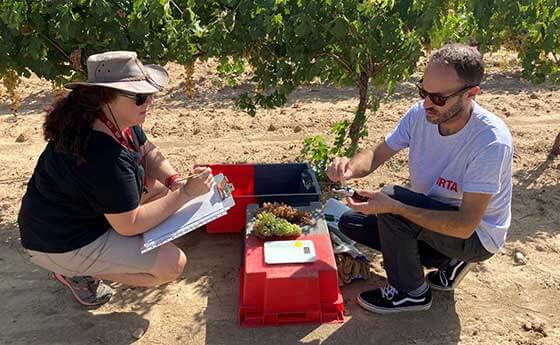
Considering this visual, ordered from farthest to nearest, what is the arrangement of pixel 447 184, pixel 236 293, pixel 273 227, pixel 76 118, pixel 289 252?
pixel 236 293 < pixel 273 227 < pixel 289 252 < pixel 447 184 < pixel 76 118

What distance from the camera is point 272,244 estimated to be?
11.0 ft

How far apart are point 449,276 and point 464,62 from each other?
1355mm

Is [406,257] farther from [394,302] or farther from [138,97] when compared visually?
[138,97]

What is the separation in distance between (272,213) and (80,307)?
50.1 inches

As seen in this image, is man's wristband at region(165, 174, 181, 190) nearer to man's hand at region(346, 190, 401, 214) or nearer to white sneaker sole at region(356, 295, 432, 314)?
man's hand at region(346, 190, 401, 214)

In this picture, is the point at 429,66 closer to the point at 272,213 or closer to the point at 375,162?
the point at 375,162

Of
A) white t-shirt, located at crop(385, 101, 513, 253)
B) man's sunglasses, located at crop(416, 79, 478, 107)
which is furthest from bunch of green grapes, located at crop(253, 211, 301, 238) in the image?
man's sunglasses, located at crop(416, 79, 478, 107)

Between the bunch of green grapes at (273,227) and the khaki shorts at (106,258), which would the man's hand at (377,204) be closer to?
the bunch of green grapes at (273,227)

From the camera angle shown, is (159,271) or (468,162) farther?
(159,271)

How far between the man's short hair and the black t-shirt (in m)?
1.64

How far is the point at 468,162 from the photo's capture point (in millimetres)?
2967

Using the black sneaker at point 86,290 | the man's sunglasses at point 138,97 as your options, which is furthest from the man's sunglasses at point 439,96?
the black sneaker at point 86,290

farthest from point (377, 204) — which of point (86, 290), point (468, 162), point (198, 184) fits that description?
point (86, 290)

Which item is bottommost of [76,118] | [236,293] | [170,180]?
[236,293]
